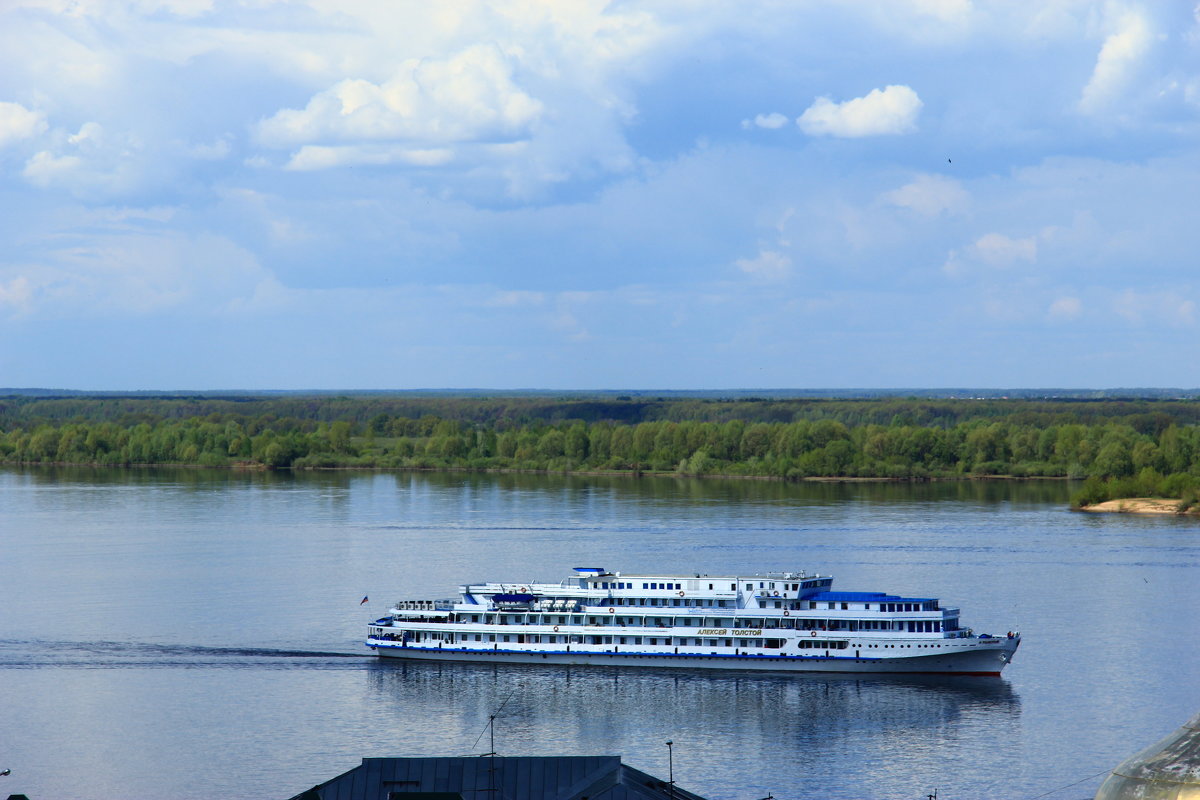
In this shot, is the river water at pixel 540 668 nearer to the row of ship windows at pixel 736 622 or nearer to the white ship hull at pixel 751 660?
the white ship hull at pixel 751 660

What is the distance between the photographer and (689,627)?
47.8 metres

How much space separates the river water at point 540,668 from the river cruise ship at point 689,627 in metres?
0.76

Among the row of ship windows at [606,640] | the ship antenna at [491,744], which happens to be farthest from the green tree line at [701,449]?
the ship antenna at [491,744]

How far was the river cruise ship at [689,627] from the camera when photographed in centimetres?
4641

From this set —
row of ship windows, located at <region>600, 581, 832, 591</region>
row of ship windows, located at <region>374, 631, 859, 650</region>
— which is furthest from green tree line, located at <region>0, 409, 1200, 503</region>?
row of ship windows, located at <region>374, 631, 859, 650</region>

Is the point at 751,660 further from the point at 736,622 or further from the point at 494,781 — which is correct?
the point at 494,781

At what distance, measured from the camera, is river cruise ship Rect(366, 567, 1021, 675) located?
46406 millimetres

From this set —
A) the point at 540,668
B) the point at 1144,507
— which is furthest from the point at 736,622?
the point at 1144,507

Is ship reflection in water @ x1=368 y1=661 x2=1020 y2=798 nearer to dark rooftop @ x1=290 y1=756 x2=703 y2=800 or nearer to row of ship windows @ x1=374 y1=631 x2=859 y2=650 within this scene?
row of ship windows @ x1=374 y1=631 x2=859 y2=650

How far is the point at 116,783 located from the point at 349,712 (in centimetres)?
808

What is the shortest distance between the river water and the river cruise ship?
2.48 feet

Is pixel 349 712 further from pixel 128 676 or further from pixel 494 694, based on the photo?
pixel 128 676

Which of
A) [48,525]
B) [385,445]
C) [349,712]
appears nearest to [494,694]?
[349,712]

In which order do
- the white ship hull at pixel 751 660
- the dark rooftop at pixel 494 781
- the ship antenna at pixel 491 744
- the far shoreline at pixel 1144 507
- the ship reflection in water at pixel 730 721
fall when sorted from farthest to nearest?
the far shoreline at pixel 1144 507 < the white ship hull at pixel 751 660 < the ship reflection in water at pixel 730 721 < the ship antenna at pixel 491 744 < the dark rooftop at pixel 494 781
